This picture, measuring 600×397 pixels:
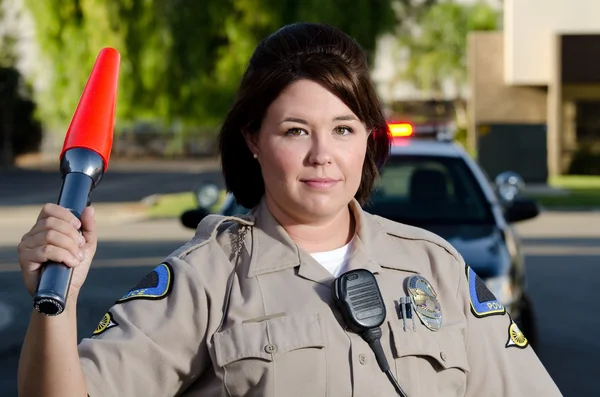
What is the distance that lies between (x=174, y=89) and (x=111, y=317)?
78.8ft

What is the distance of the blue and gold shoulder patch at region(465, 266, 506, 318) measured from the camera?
103 inches

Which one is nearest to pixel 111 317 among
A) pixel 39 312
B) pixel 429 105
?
pixel 39 312

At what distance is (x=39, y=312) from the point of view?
197 centimetres

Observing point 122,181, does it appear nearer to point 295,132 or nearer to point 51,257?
point 295,132

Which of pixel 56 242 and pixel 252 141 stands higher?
pixel 252 141

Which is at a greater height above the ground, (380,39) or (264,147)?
(380,39)

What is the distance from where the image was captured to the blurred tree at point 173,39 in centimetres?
2572

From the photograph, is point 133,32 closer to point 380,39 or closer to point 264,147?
point 380,39

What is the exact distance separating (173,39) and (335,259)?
77.0 feet

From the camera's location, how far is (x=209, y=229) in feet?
8.39

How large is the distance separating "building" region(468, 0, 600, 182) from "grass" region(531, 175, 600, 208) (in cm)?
100

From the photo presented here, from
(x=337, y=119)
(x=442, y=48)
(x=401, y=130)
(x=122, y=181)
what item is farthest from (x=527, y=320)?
(x=442, y=48)

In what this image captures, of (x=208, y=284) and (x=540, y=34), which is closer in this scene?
(x=208, y=284)

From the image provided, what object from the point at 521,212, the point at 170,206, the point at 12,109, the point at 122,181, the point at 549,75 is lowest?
the point at 122,181
